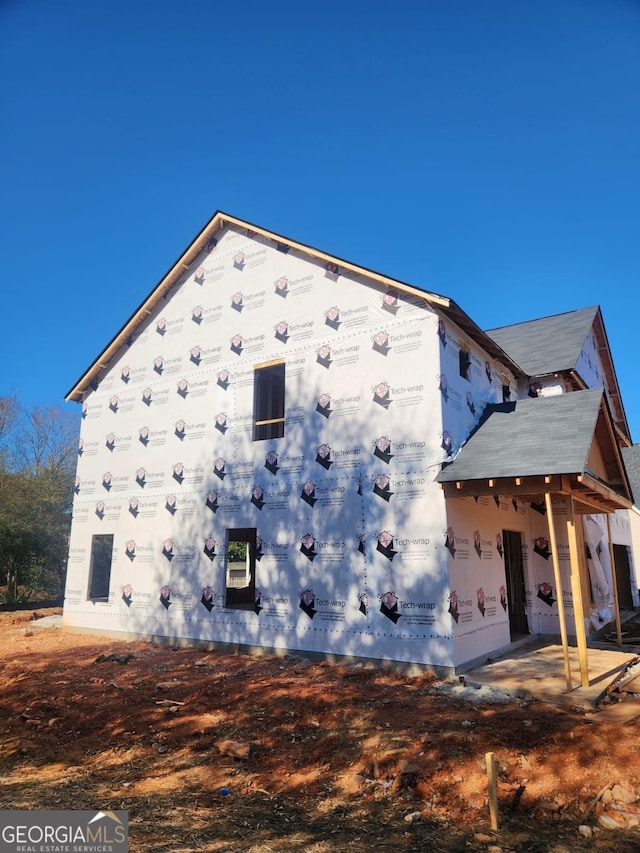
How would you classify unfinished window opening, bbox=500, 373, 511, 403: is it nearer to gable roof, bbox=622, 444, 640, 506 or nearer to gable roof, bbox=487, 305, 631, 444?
gable roof, bbox=487, 305, 631, 444

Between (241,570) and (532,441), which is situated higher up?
(532,441)

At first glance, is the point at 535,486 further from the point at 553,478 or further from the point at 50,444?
the point at 50,444

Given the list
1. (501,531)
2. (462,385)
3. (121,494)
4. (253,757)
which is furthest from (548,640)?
(121,494)

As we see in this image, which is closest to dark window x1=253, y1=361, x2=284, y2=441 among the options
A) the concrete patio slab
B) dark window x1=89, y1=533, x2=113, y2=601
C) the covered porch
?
the covered porch

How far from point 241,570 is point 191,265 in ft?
61.1

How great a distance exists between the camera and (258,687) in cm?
910

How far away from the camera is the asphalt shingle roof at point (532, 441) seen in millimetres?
8922

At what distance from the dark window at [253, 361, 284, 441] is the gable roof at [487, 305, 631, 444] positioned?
670cm

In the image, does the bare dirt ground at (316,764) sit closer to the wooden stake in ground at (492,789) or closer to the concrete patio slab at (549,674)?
the wooden stake in ground at (492,789)

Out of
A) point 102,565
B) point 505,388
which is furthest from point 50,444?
point 505,388

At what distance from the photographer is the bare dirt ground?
462cm

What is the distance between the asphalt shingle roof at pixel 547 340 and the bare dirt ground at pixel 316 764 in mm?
9195

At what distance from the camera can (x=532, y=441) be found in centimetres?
988

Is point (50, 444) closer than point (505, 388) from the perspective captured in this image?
No
